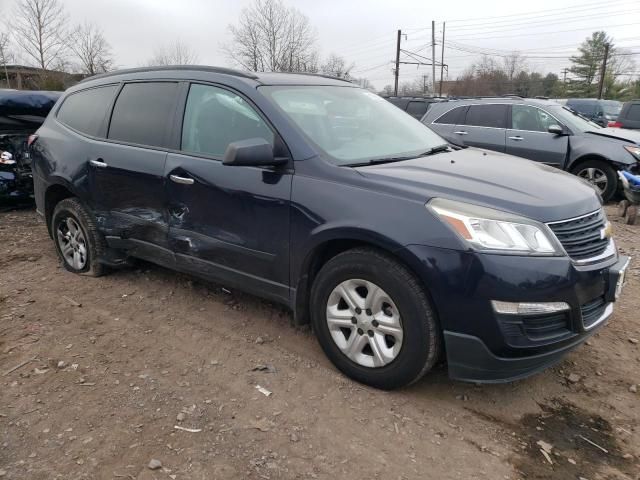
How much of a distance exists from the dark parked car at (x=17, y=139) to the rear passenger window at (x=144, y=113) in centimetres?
357

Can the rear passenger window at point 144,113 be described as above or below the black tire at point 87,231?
above

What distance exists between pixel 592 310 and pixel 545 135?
6.73 m

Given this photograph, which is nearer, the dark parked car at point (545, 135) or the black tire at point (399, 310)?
the black tire at point (399, 310)

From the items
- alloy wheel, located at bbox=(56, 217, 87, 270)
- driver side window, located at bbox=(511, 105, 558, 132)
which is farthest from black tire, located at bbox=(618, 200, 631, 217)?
alloy wheel, located at bbox=(56, 217, 87, 270)

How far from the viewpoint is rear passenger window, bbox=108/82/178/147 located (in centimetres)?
391

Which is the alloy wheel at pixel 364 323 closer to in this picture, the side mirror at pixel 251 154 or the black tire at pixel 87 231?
the side mirror at pixel 251 154

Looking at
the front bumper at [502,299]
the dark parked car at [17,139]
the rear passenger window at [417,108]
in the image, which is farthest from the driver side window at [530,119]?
the dark parked car at [17,139]

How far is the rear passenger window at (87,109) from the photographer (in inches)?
176

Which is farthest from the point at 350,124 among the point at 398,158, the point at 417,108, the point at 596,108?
the point at 596,108

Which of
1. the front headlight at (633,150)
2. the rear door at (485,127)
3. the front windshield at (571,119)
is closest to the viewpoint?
the front headlight at (633,150)

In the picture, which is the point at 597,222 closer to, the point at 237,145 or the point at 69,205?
the point at 237,145

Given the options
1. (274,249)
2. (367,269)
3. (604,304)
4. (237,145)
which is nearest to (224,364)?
(274,249)

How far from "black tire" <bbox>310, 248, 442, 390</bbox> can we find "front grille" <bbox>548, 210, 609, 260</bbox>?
76 cm

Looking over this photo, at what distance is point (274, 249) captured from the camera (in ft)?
10.8
